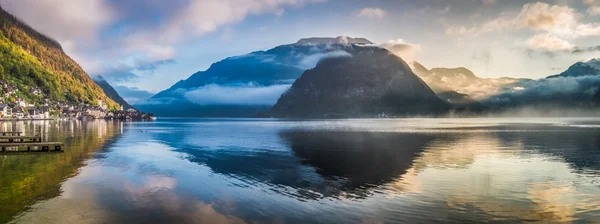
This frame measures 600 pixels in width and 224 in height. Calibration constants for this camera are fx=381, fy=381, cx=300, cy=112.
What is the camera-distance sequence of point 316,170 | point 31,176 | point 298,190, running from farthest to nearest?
point 316,170, point 31,176, point 298,190

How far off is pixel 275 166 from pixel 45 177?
21.2 m

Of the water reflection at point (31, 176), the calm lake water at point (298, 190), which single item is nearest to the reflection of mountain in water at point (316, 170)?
the calm lake water at point (298, 190)

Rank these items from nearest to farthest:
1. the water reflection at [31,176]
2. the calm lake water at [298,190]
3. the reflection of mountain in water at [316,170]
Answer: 1. the calm lake water at [298,190]
2. the water reflection at [31,176]
3. the reflection of mountain in water at [316,170]

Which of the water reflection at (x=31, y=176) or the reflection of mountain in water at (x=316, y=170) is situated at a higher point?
the water reflection at (x=31, y=176)

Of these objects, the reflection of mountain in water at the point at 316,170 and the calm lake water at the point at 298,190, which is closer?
the calm lake water at the point at 298,190

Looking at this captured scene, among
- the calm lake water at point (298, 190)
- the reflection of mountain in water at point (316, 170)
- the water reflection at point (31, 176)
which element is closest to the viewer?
the calm lake water at point (298, 190)

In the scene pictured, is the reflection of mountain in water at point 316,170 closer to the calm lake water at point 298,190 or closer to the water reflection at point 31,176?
the calm lake water at point 298,190

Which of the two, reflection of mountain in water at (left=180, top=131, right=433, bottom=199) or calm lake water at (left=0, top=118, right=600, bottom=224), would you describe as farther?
reflection of mountain in water at (left=180, top=131, right=433, bottom=199)

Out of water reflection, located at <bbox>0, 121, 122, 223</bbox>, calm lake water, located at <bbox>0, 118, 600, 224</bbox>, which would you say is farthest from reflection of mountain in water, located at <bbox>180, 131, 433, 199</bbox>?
water reflection, located at <bbox>0, 121, 122, 223</bbox>

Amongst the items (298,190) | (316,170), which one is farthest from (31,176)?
(316,170)

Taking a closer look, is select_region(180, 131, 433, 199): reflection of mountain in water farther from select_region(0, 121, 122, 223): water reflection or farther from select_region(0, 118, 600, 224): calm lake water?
select_region(0, 121, 122, 223): water reflection

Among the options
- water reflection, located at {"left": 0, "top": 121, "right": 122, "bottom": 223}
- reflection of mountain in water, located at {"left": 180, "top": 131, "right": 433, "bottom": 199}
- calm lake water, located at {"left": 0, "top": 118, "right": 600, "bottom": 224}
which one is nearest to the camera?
calm lake water, located at {"left": 0, "top": 118, "right": 600, "bottom": 224}

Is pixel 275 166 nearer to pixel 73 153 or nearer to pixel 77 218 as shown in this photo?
pixel 77 218

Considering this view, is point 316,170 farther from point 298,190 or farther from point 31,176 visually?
point 31,176
